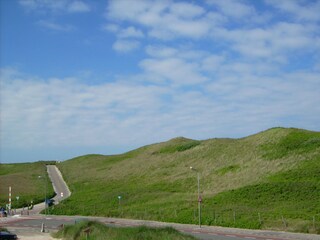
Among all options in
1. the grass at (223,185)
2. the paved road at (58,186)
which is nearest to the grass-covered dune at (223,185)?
the grass at (223,185)

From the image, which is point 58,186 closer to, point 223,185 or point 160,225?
point 223,185

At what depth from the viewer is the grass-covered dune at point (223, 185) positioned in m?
56.7

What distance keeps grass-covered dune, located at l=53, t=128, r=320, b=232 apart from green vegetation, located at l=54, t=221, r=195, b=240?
1790 cm

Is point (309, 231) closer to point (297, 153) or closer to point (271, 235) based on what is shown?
point (271, 235)

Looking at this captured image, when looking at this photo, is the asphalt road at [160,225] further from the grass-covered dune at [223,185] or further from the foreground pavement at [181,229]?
the grass-covered dune at [223,185]

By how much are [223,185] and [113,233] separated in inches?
1573

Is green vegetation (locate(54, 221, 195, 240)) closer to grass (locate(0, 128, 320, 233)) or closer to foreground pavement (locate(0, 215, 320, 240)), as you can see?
foreground pavement (locate(0, 215, 320, 240))

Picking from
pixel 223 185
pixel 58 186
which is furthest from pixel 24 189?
pixel 223 185

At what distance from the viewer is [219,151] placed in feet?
340

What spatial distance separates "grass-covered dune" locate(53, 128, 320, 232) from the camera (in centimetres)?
5667

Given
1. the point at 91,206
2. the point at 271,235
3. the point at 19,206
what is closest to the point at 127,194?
the point at 91,206

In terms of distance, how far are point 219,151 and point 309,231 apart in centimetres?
5682

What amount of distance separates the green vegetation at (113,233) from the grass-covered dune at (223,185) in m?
17.9

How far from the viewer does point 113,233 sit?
127 ft
